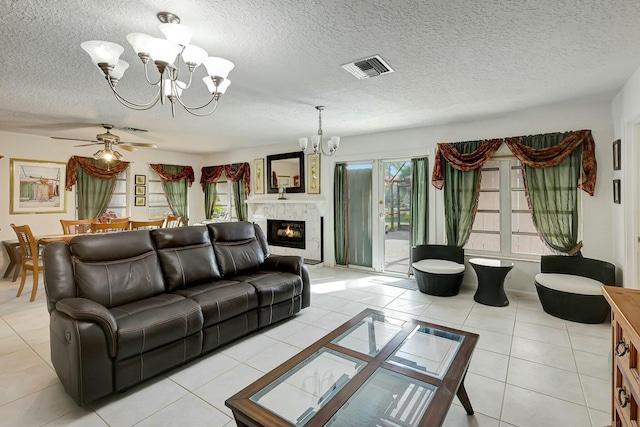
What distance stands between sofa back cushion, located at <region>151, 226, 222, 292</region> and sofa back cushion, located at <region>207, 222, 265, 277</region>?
11 cm

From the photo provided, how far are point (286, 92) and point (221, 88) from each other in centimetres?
117

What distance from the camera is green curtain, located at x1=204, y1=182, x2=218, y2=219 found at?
763 centimetres

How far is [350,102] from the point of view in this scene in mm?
3482

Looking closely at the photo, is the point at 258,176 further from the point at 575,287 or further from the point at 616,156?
the point at 616,156

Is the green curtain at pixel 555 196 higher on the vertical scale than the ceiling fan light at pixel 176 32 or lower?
lower

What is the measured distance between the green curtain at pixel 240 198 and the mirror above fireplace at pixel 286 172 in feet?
2.75

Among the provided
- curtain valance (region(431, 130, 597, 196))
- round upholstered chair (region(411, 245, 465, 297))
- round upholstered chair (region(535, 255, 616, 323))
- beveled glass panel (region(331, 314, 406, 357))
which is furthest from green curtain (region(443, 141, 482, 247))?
beveled glass panel (region(331, 314, 406, 357))

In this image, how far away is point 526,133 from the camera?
390cm

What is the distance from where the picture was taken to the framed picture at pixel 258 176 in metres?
6.71

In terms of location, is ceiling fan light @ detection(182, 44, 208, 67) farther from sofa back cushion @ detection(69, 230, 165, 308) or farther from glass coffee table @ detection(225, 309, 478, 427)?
glass coffee table @ detection(225, 309, 478, 427)

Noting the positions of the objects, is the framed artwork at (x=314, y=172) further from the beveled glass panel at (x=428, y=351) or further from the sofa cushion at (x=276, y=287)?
the beveled glass panel at (x=428, y=351)

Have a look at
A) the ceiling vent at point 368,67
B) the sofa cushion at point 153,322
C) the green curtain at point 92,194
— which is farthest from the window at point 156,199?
the ceiling vent at point 368,67

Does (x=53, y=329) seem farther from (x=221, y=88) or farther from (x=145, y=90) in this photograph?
(x=145, y=90)

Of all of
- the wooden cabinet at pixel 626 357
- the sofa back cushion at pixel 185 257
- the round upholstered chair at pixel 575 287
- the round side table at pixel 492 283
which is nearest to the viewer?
the wooden cabinet at pixel 626 357
